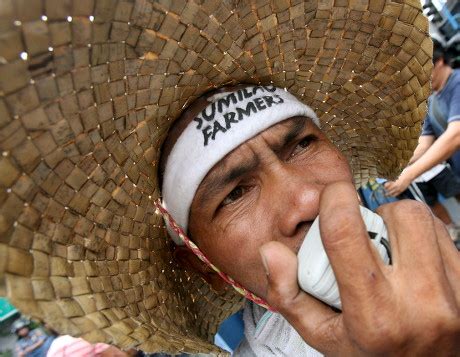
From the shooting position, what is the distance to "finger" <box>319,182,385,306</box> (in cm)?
58

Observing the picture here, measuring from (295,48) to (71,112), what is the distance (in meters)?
0.62

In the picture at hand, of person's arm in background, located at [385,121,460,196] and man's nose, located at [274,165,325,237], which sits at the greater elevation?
man's nose, located at [274,165,325,237]

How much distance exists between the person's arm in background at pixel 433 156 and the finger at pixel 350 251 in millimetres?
2118

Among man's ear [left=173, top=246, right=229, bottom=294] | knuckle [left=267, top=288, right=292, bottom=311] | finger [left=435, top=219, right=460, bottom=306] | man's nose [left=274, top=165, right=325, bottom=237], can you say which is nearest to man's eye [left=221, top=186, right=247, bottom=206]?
man's nose [left=274, top=165, right=325, bottom=237]

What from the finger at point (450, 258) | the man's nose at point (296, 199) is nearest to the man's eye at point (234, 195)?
the man's nose at point (296, 199)

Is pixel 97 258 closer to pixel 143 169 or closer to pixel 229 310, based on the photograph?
pixel 143 169

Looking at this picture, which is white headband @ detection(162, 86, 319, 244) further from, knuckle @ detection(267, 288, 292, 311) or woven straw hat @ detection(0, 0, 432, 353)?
knuckle @ detection(267, 288, 292, 311)

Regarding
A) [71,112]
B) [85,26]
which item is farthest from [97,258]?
[85,26]

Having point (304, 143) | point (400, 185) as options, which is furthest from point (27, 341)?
point (400, 185)

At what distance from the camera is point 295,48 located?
1.13m

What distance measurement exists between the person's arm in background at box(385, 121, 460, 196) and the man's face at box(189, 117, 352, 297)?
1.68 m

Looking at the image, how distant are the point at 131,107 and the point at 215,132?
0.22 m

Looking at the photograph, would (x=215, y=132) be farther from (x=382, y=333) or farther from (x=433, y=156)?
(x=433, y=156)

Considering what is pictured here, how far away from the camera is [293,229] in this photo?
92 centimetres
